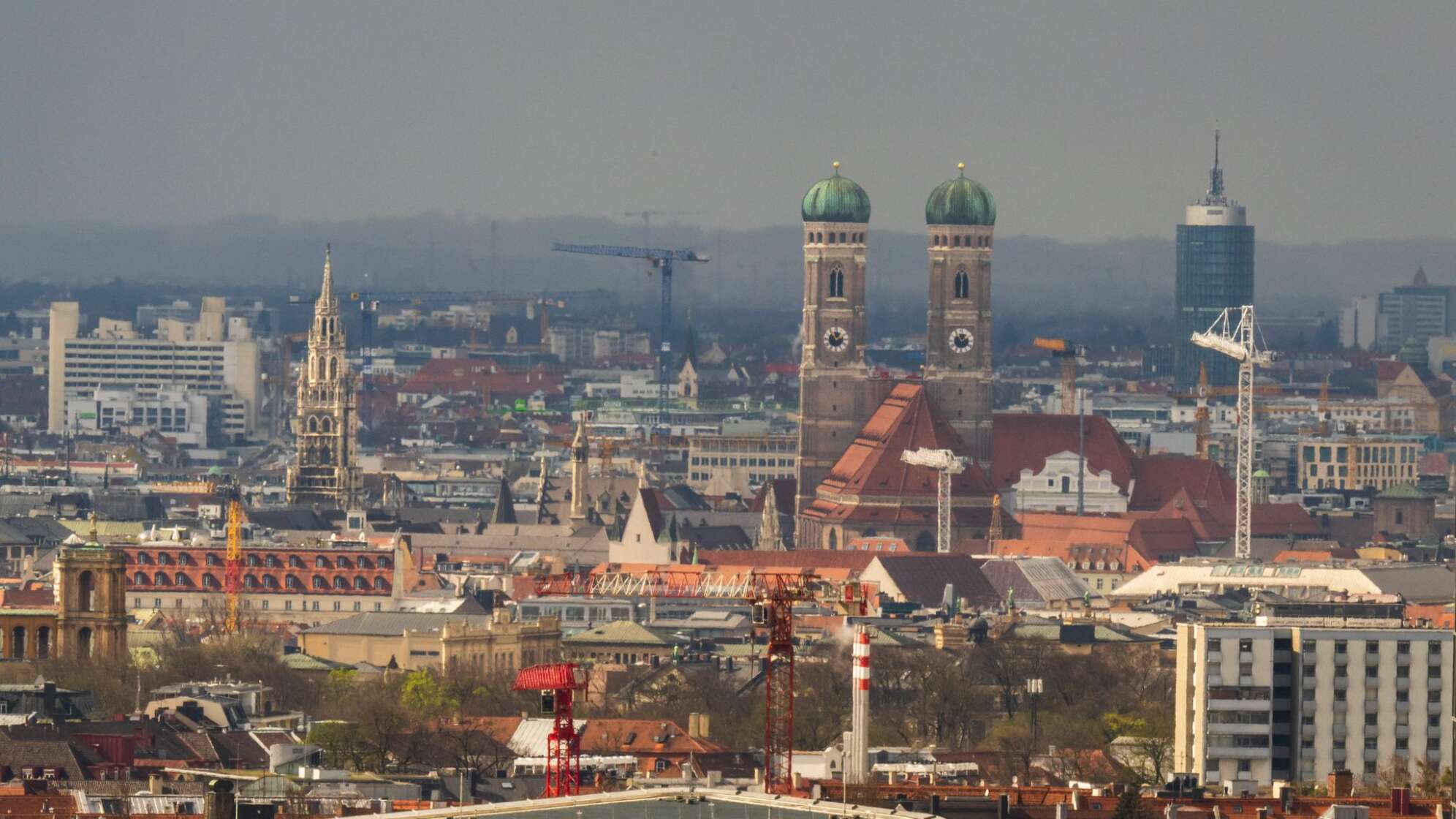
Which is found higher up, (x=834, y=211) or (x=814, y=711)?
(x=834, y=211)

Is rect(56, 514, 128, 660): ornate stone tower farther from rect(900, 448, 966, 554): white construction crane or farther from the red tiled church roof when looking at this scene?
the red tiled church roof

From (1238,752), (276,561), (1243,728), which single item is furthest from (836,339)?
(1238,752)

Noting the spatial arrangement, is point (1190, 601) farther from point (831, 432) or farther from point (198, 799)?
point (198, 799)

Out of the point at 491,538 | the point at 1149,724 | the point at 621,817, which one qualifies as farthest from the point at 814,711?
the point at 491,538

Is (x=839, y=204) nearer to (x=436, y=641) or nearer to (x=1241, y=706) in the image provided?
(x=436, y=641)

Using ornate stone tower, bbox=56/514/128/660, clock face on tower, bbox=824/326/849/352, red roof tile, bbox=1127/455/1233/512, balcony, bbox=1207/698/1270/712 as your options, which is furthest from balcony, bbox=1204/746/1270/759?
clock face on tower, bbox=824/326/849/352
